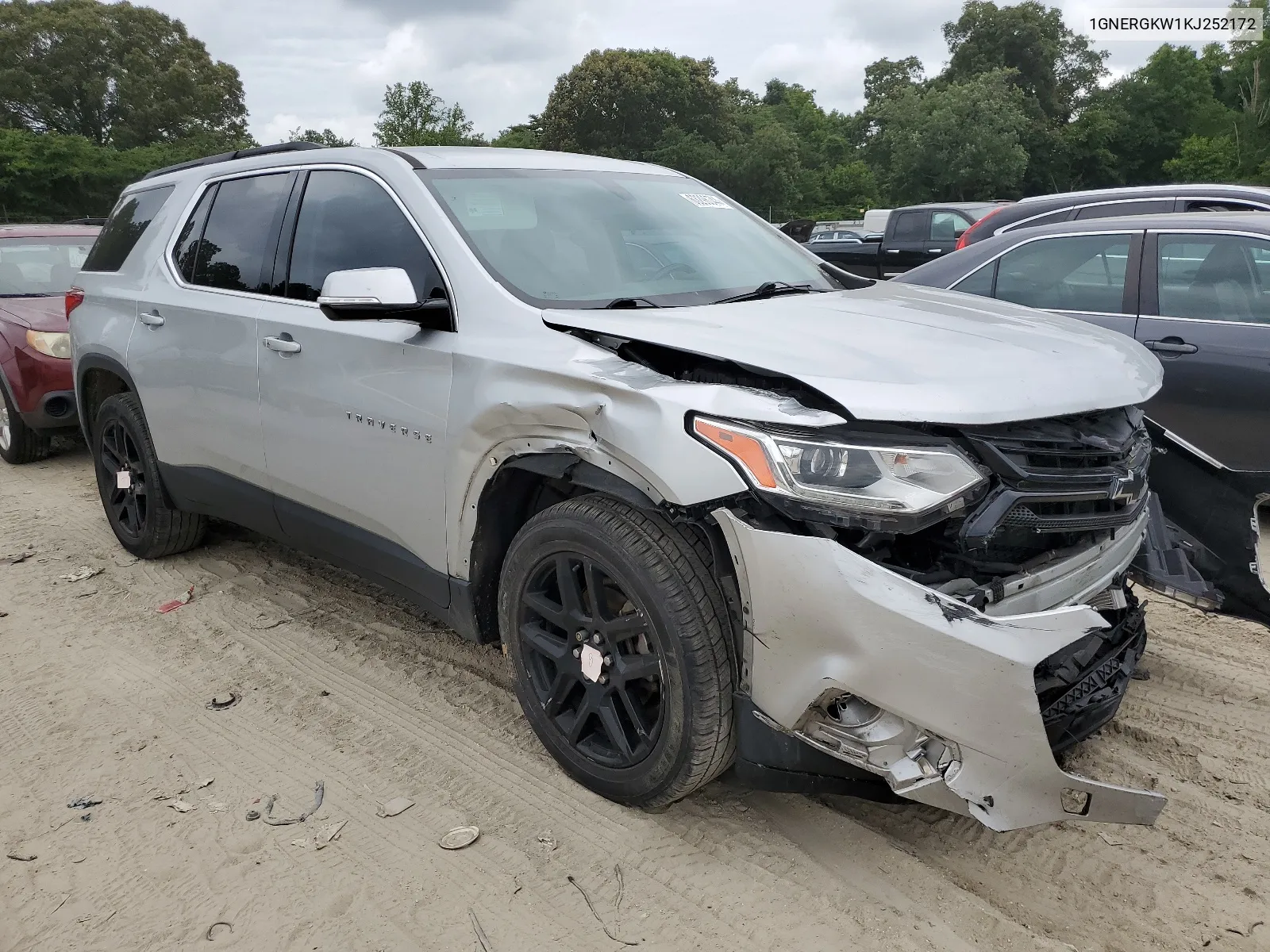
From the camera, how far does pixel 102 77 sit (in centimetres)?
3866

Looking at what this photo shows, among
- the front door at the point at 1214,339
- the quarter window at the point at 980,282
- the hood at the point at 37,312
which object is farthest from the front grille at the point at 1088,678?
the hood at the point at 37,312

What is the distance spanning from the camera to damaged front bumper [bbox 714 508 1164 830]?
2.01 metres

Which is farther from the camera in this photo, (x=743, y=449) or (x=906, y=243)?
(x=906, y=243)

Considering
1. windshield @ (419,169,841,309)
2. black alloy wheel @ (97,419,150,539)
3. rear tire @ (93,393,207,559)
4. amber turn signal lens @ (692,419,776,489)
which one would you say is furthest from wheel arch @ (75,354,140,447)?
amber turn signal lens @ (692,419,776,489)

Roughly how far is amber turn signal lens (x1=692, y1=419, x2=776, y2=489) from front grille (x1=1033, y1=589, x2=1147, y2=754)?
74cm

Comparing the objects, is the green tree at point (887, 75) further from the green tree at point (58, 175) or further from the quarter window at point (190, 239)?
the quarter window at point (190, 239)

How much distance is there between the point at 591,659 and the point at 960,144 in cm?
4386

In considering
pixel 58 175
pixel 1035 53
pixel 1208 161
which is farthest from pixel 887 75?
pixel 58 175

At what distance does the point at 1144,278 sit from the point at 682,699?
3.74 metres

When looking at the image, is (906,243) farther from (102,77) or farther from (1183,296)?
(102,77)

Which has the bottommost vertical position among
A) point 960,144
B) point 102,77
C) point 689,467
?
point 689,467

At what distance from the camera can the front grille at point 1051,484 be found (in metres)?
2.15

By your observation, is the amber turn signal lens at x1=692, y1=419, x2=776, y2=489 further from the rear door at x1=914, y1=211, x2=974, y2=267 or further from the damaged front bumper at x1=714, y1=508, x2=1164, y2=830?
the rear door at x1=914, y1=211, x2=974, y2=267

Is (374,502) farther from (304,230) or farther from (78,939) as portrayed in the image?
(78,939)
